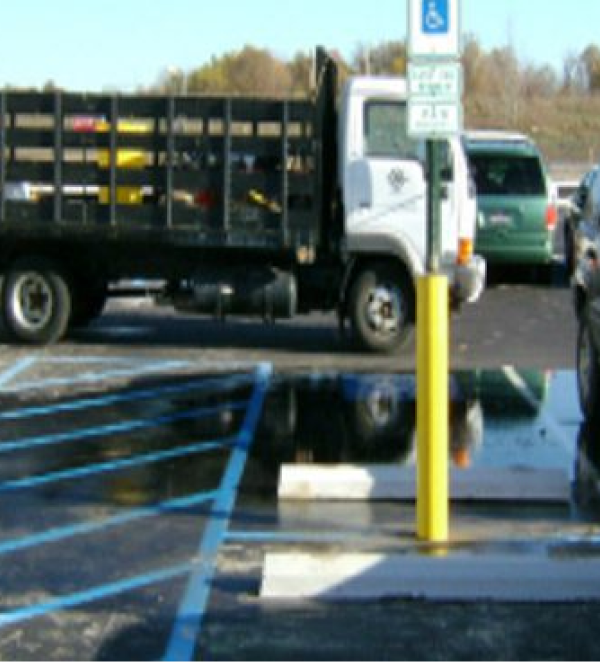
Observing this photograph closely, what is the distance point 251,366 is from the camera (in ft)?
42.2

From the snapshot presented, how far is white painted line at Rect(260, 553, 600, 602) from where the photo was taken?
5.97 meters

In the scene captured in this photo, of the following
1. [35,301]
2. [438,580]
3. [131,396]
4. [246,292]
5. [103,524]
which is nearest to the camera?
[438,580]

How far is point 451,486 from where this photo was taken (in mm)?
7723

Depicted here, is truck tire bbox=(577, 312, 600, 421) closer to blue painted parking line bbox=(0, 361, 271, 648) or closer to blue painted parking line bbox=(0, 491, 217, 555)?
blue painted parking line bbox=(0, 361, 271, 648)

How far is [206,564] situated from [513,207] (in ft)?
45.0

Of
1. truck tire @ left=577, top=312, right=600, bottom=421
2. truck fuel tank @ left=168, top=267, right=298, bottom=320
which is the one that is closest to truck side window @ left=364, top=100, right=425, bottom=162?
truck fuel tank @ left=168, top=267, right=298, bottom=320

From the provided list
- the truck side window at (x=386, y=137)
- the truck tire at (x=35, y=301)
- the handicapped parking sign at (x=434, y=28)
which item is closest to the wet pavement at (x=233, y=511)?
the truck tire at (x=35, y=301)

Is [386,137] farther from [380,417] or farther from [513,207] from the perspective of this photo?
[513,207]

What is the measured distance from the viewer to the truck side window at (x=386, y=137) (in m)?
12.7

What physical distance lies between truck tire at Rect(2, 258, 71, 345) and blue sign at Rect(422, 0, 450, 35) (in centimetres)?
803

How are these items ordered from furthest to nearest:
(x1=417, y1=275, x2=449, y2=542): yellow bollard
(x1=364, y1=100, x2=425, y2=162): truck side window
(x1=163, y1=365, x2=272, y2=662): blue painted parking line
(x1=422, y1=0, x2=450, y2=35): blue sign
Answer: (x1=364, y1=100, x2=425, y2=162): truck side window → (x1=417, y1=275, x2=449, y2=542): yellow bollard → (x1=422, y1=0, x2=450, y2=35): blue sign → (x1=163, y1=365, x2=272, y2=662): blue painted parking line

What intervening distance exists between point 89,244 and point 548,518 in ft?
23.9

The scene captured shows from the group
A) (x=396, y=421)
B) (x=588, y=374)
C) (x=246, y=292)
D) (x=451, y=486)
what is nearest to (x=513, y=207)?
(x=246, y=292)

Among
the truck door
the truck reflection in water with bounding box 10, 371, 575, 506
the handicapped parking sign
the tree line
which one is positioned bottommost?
the truck reflection in water with bounding box 10, 371, 575, 506
